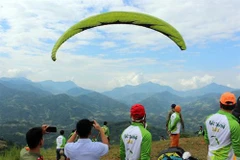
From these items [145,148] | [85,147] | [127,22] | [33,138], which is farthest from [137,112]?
[127,22]

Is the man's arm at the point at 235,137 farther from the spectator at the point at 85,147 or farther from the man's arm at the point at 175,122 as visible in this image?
the man's arm at the point at 175,122

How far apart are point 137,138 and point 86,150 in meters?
0.97

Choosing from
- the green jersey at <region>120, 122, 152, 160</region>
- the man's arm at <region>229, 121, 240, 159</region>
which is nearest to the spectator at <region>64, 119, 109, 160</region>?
the green jersey at <region>120, 122, 152, 160</region>

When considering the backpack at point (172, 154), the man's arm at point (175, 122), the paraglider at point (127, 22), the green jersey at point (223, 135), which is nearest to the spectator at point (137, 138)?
the backpack at point (172, 154)

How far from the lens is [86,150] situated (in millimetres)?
5164

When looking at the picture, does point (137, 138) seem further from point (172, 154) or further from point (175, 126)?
point (175, 126)

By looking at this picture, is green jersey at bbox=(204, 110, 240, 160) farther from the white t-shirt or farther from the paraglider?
the paraglider

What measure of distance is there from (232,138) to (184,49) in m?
3.14

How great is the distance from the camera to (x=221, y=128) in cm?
555

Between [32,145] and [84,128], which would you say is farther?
[84,128]

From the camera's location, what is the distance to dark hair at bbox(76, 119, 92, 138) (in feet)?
16.9

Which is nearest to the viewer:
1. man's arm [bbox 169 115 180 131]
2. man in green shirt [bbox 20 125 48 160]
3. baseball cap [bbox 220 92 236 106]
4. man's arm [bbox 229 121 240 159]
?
man in green shirt [bbox 20 125 48 160]

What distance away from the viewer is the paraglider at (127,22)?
790 centimetres

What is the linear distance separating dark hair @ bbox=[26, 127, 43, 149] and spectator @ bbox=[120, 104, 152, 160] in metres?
1.64
